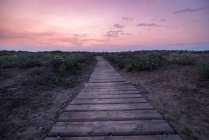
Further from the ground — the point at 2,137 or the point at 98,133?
the point at 98,133

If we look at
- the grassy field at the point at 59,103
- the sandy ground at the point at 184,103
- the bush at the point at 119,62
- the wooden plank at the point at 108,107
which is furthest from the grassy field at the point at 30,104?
the bush at the point at 119,62

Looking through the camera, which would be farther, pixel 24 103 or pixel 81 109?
pixel 24 103

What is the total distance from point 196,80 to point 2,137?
7217 millimetres

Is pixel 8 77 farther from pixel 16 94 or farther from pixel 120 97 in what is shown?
pixel 120 97

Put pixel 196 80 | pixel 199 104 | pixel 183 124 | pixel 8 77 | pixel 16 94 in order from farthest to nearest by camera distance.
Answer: pixel 8 77, pixel 196 80, pixel 16 94, pixel 199 104, pixel 183 124

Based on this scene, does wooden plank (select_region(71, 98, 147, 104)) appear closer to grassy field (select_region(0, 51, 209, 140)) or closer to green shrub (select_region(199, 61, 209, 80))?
grassy field (select_region(0, 51, 209, 140))

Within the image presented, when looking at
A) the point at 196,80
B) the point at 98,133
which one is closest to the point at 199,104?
the point at 196,80

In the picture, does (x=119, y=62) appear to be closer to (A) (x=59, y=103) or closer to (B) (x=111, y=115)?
(A) (x=59, y=103)

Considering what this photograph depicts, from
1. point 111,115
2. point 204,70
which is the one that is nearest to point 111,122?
point 111,115

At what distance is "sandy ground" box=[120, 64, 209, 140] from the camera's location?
14.5ft

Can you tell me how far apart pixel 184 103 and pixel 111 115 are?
2.62m

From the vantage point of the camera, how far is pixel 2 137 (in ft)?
13.9

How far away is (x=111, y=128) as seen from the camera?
12.8ft

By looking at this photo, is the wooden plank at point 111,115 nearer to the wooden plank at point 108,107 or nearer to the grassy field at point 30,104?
the wooden plank at point 108,107
